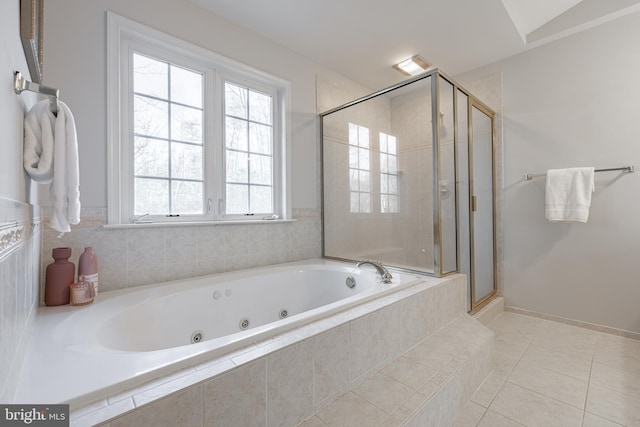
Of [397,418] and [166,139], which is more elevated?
[166,139]

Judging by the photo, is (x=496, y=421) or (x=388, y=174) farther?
(x=388, y=174)

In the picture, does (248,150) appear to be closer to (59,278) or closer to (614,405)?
(59,278)

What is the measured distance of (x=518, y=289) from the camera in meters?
2.64

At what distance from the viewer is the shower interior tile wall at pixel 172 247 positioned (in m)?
1.54

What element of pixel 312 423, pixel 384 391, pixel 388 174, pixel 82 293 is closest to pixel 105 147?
pixel 82 293

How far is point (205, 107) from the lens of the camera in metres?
2.06

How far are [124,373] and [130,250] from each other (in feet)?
3.66

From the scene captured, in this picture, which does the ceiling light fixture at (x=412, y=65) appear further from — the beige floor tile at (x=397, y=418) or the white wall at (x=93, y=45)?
the beige floor tile at (x=397, y=418)

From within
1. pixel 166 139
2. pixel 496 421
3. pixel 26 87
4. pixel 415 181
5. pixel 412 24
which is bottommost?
pixel 496 421

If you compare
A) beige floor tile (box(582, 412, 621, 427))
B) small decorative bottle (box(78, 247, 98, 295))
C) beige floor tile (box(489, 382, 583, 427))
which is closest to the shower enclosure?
beige floor tile (box(489, 382, 583, 427))

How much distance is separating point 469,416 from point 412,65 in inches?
113

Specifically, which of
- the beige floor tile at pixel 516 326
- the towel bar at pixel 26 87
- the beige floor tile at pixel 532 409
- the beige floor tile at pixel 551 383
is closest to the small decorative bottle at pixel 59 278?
the towel bar at pixel 26 87

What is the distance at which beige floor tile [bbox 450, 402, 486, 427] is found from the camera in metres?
1.31

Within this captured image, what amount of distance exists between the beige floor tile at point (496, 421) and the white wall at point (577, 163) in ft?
5.32
